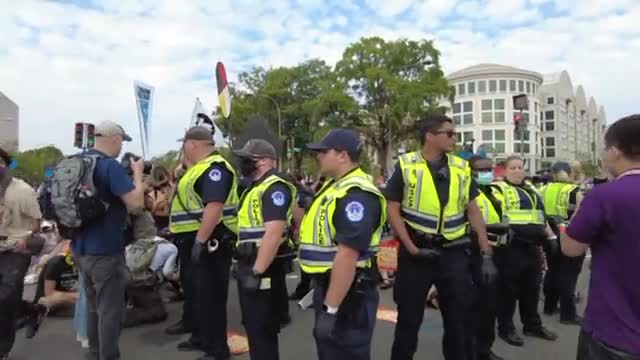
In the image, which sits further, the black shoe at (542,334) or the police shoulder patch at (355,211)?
the black shoe at (542,334)

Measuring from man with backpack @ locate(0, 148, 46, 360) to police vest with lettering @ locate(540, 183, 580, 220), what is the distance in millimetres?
5428

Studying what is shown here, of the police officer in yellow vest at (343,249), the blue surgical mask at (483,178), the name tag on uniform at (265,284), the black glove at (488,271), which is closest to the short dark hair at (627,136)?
the police officer in yellow vest at (343,249)

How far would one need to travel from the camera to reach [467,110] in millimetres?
95500

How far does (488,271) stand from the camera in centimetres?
Answer: 408

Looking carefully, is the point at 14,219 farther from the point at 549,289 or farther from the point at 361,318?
the point at 549,289

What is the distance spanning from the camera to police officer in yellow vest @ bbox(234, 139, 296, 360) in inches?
134


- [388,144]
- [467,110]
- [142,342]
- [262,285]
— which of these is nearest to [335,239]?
[262,285]

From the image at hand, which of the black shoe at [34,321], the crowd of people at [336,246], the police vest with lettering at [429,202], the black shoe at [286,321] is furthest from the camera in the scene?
the black shoe at [286,321]

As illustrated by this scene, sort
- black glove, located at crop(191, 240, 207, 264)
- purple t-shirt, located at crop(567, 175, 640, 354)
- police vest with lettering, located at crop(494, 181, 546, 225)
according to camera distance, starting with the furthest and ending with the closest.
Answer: police vest with lettering, located at crop(494, 181, 546, 225)
black glove, located at crop(191, 240, 207, 264)
purple t-shirt, located at crop(567, 175, 640, 354)

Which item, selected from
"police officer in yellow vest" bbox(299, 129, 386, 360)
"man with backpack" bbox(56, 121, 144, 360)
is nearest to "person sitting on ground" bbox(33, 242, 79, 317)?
"man with backpack" bbox(56, 121, 144, 360)

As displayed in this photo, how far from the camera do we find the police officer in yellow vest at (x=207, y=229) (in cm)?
448

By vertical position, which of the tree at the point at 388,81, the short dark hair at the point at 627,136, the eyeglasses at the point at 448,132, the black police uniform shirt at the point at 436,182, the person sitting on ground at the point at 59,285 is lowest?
the person sitting on ground at the point at 59,285

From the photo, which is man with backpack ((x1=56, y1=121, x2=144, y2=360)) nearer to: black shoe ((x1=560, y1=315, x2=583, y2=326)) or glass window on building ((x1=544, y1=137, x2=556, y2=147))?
black shoe ((x1=560, y1=315, x2=583, y2=326))

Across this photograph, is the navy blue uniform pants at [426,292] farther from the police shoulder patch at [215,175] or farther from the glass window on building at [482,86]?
the glass window on building at [482,86]
